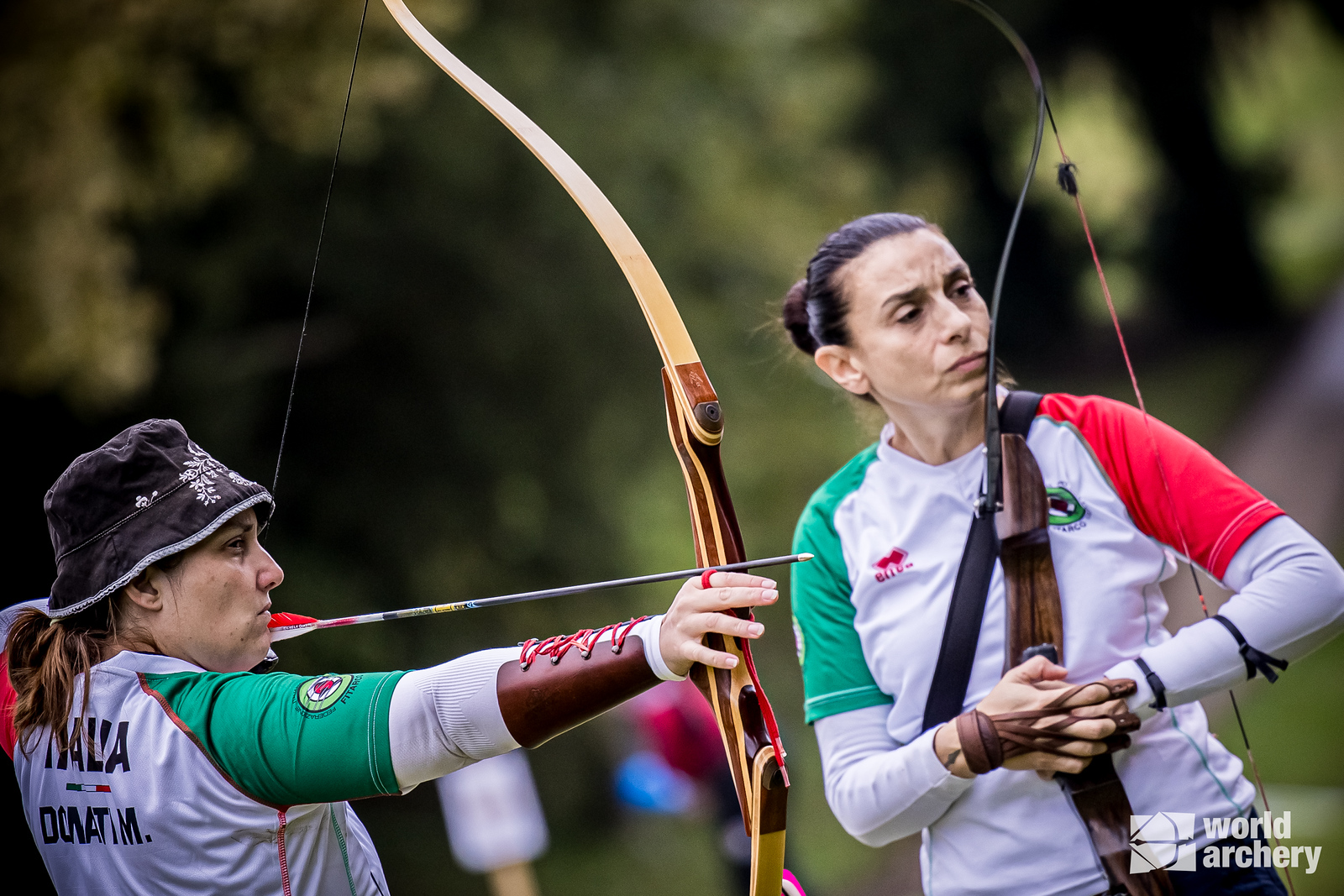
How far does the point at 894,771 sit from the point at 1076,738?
0.21 meters

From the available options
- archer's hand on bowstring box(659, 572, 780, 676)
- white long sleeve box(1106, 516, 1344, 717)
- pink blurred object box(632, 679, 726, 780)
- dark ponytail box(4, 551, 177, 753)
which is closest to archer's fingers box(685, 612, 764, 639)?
archer's hand on bowstring box(659, 572, 780, 676)

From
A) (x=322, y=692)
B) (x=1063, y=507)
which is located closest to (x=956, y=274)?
(x=1063, y=507)

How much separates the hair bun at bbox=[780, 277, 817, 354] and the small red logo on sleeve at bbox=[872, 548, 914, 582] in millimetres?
333

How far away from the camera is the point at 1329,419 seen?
23.2ft

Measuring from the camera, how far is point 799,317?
5.10 feet

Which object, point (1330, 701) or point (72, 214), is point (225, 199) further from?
point (1330, 701)

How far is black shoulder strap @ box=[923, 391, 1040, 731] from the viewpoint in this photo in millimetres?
1306

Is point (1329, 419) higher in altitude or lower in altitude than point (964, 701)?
higher

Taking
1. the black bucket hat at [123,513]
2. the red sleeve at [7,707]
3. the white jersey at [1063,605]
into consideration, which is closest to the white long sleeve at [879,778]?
the white jersey at [1063,605]

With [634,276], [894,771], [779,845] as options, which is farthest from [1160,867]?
[634,276]

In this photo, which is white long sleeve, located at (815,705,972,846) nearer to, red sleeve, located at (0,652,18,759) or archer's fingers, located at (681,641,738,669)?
archer's fingers, located at (681,641,738,669)

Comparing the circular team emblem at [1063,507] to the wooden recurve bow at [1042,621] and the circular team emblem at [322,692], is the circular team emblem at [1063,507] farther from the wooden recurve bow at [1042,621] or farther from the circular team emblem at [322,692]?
the circular team emblem at [322,692]

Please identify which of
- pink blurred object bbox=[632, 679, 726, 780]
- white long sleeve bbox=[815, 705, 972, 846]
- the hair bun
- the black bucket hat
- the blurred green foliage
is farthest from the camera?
pink blurred object bbox=[632, 679, 726, 780]

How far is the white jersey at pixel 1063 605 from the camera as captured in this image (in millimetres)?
1239
